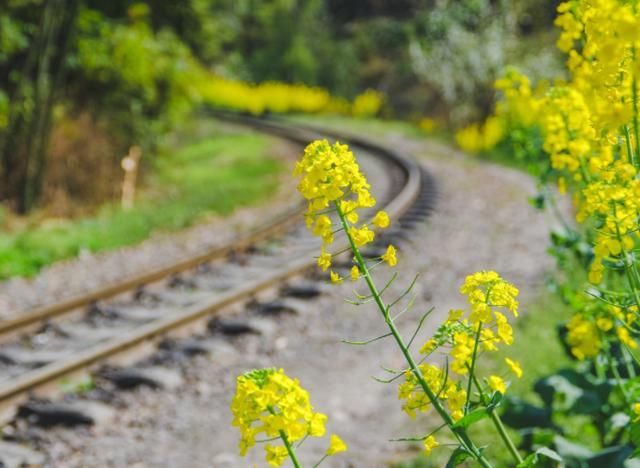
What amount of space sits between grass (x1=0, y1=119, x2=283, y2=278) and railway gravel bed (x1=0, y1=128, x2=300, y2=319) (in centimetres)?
24

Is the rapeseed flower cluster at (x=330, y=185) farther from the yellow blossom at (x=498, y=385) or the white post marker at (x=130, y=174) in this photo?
the white post marker at (x=130, y=174)

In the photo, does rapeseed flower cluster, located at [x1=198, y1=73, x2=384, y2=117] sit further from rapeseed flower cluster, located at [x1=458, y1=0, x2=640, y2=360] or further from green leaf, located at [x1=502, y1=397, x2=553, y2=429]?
green leaf, located at [x1=502, y1=397, x2=553, y2=429]

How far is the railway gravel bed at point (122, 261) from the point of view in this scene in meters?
7.67

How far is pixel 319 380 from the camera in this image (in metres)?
5.43

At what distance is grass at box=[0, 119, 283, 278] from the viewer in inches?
365

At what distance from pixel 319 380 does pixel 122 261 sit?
4.32 m

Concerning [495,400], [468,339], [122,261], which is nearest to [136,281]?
[122,261]

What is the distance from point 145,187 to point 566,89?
11.5 m

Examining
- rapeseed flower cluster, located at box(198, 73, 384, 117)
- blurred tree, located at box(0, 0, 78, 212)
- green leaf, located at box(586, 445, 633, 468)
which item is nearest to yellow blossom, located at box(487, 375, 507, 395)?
green leaf, located at box(586, 445, 633, 468)

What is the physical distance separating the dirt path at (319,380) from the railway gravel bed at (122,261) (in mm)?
2488

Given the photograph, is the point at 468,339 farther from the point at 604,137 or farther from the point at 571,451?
the point at 571,451

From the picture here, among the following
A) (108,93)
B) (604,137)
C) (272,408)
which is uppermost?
(604,137)

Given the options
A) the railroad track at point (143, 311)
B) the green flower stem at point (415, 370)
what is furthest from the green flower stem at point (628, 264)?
the railroad track at point (143, 311)

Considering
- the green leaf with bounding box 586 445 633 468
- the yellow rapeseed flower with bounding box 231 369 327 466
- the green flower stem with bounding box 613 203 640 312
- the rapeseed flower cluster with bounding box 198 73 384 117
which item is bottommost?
the rapeseed flower cluster with bounding box 198 73 384 117
